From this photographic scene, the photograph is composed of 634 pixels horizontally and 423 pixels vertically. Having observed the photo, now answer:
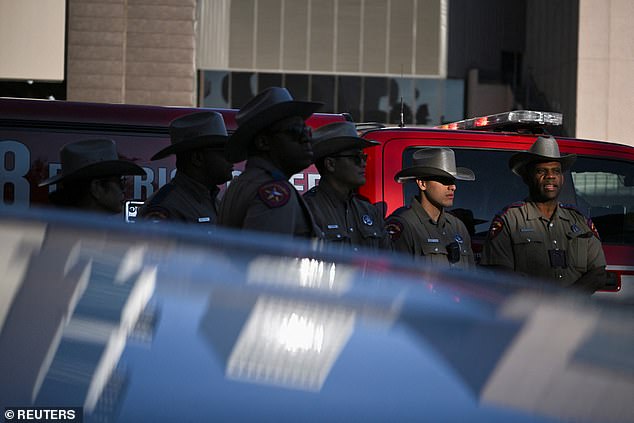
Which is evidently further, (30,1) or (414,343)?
(30,1)

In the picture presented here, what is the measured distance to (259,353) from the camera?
1494mm

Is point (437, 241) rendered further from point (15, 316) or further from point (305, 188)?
point (15, 316)

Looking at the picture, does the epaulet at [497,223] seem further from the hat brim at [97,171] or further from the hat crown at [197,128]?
the hat brim at [97,171]

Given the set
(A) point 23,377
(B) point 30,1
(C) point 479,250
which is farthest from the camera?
(B) point 30,1

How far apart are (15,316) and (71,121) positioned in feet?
14.7

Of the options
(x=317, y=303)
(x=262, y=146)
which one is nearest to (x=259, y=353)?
(x=317, y=303)

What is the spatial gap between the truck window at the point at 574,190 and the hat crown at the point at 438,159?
14.1 inches

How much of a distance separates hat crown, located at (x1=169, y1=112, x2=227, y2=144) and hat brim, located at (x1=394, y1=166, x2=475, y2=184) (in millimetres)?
1233

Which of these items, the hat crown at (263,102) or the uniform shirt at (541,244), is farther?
the uniform shirt at (541,244)

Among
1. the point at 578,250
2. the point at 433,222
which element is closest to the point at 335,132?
the point at 433,222

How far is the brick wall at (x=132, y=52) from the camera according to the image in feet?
85.1

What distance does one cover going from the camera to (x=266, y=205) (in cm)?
346

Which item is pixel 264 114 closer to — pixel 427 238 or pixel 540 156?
pixel 427 238

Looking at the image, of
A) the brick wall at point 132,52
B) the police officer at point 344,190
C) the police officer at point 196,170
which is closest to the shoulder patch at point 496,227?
the police officer at point 344,190
